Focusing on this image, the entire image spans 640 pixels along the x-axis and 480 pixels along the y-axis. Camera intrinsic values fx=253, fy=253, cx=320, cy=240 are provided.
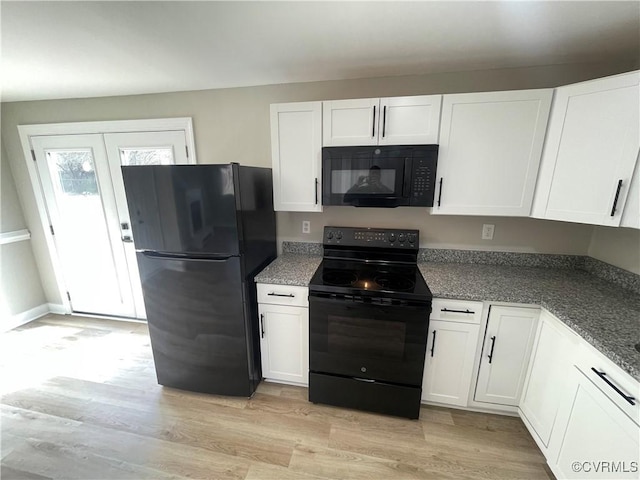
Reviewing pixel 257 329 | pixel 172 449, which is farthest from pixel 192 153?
pixel 172 449

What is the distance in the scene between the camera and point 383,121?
5.68ft

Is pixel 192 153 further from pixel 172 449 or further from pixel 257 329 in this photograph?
pixel 172 449

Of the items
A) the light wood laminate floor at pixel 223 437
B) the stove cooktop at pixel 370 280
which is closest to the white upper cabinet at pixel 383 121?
the stove cooktop at pixel 370 280

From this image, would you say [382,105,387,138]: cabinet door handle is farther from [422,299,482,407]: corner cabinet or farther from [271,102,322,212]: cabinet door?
[422,299,482,407]: corner cabinet

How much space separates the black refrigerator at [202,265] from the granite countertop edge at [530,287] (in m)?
0.30

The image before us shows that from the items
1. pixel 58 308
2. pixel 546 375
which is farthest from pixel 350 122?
pixel 58 308

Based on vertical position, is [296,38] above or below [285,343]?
above

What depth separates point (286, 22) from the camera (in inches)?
49.6

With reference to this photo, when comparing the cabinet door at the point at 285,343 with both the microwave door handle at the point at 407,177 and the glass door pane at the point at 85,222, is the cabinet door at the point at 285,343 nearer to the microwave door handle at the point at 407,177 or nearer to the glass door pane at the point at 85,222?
the microwave door handle at the point at 407,177

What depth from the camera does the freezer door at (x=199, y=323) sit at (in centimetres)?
173

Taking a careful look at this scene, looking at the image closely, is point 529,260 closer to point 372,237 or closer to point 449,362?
point 449,362

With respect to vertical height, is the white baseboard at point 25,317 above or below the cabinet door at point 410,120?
below

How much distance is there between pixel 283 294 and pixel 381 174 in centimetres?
109

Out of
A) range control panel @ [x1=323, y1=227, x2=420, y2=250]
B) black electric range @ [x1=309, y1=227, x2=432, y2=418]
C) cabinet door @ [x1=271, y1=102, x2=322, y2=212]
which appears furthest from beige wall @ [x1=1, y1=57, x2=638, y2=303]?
black electric range @ [x1=309, y1=227, x2=432, y2=418]
